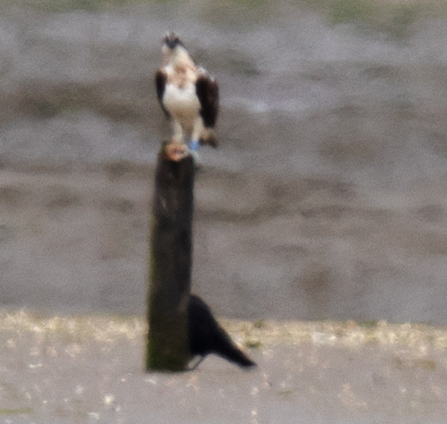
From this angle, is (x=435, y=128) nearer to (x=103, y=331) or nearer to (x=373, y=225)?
(x=373, y=225)

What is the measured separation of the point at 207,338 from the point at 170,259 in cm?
59

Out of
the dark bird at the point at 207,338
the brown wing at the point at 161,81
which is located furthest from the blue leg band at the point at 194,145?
the dark bird at the point at 207,338

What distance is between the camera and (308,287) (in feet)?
23.8

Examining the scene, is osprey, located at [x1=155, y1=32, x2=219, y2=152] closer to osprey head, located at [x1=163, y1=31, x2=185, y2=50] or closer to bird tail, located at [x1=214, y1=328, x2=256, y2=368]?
osprey head, located at [x1=163, y1=31, x2=185, y2=50]

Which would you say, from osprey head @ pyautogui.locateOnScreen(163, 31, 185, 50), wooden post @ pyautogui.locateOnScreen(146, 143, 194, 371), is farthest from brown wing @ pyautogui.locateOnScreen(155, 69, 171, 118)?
wooden post @ pyautogui.locateOnScreen(146, 143, 194, 371)

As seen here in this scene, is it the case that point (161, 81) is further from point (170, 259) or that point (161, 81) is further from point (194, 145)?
point (170, 259)

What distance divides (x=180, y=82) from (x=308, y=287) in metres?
2.38

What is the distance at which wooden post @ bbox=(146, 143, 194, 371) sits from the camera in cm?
490

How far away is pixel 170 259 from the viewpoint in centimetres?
492

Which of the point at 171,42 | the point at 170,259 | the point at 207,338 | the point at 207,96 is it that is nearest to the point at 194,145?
the point at 207,96

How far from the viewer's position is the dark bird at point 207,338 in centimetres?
513

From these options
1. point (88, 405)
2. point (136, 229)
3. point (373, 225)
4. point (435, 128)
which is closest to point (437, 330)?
point (373, 225)

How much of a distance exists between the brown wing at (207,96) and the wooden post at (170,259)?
73cm

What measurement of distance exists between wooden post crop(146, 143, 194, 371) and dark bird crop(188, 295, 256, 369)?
0.46 feet
